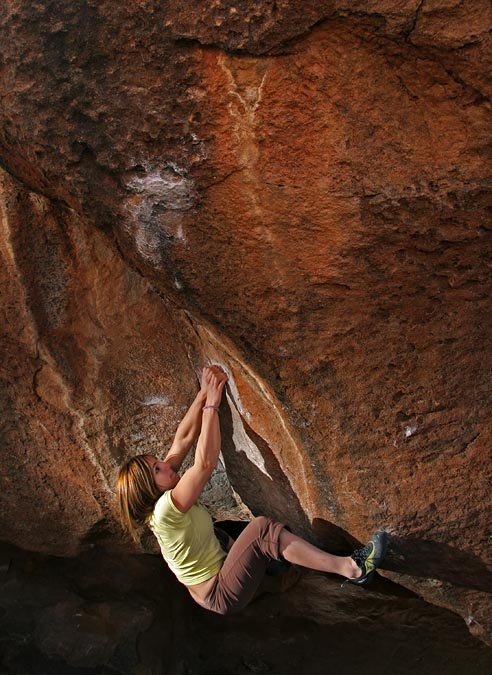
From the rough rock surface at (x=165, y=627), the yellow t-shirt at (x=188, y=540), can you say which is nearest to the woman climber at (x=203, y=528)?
the yellow t-shirt at (x=188, y=540)

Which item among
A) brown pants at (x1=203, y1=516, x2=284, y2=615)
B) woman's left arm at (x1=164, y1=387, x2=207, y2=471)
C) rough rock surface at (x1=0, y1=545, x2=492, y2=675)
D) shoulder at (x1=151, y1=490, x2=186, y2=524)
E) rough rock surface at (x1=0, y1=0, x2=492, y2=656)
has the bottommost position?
rough rock surface at (x1=0, y1=545, x2=492, y2=675)

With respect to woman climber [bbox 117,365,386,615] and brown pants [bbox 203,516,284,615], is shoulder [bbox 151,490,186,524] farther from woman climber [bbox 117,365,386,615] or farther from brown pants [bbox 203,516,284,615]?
brown pants [bbox 203,516,284,615]

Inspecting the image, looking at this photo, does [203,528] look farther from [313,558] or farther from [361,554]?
[361,554]

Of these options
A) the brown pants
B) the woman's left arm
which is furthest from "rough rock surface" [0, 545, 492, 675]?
the woman's left arm

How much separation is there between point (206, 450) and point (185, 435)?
198 mm

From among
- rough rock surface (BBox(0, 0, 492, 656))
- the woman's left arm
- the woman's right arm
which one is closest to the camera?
rough rock surface (BBox(0, 0, 492, 656))

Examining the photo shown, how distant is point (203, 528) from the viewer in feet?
7.60

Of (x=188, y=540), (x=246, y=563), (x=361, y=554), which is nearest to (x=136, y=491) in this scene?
(x=188, y=540)

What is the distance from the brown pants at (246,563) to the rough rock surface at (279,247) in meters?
0.12

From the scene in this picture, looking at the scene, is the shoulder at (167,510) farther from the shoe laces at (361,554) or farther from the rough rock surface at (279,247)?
the shoe laces at (361,554)

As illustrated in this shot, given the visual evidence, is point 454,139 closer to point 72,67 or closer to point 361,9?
point 361,9

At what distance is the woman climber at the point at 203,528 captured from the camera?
215 centimetres

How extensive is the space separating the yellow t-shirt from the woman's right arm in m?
0.05

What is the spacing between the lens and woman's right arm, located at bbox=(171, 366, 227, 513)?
2.15 m
